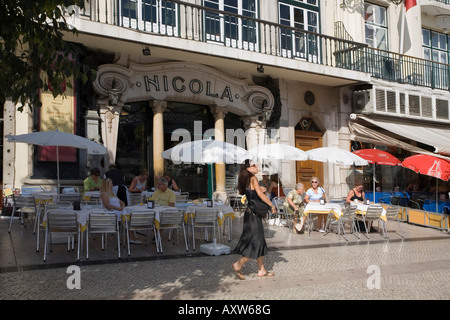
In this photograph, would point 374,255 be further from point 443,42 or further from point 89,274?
point 443,42

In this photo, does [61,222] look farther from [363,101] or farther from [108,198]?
[363,101]

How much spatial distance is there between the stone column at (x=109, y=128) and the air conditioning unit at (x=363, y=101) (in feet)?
30.1

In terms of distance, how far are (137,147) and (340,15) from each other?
9235 mm

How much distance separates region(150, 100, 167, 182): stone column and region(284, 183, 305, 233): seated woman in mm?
4125

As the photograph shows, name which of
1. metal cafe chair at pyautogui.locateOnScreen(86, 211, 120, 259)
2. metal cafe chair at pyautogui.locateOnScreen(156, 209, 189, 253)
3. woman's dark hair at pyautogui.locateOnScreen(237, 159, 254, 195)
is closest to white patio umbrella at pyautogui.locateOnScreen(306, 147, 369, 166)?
metal cafe chair at pyautogui.locateOnScreen(156, 209, 189, 253)

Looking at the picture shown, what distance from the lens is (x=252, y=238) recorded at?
20.1ft

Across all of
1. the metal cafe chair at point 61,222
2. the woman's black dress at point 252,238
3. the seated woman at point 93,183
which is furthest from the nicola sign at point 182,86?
the woman's black dress at point 252,238

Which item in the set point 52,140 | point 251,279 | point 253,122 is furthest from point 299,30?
point 251,279

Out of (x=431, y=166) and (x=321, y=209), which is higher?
(x=431, y=166)

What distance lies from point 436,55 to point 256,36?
10296 millimetres

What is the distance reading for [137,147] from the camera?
13586 millimetres

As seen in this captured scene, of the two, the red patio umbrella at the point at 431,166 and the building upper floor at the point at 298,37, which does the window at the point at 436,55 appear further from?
the red patio umbrella at the point at 431,166

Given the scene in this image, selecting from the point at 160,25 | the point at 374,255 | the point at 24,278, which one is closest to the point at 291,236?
the point at 374,255

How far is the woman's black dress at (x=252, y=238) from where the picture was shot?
6.11m
